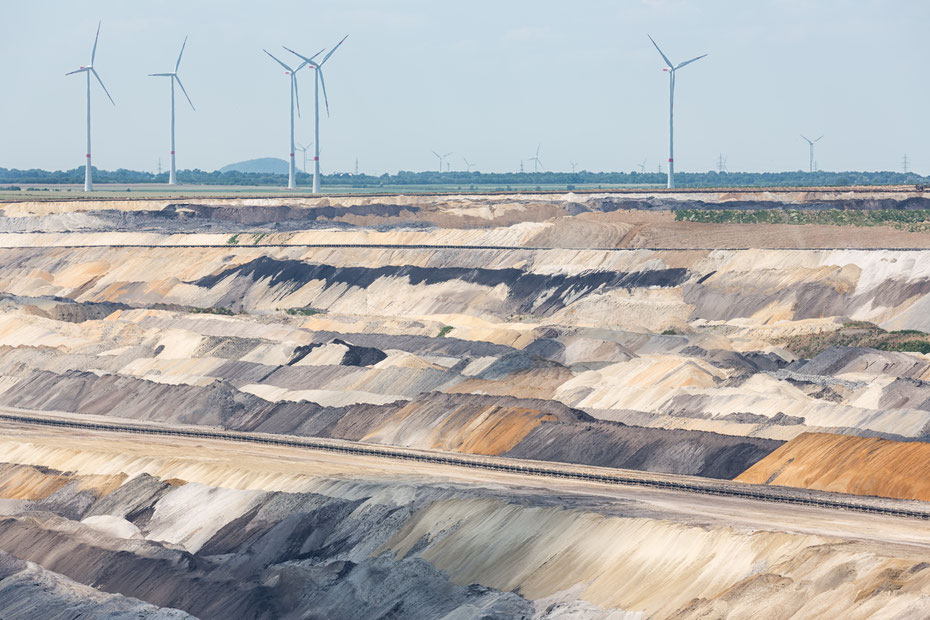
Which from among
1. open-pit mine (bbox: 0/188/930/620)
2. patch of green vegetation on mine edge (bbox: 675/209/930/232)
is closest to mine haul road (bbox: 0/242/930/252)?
open-pit mine (bbox: 0/188/930/620)

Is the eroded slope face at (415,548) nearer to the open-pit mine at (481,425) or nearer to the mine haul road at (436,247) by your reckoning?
the open-pit mine at (481,425)

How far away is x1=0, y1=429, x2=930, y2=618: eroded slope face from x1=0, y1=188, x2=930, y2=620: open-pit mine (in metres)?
0.11

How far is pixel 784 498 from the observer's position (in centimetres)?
4672

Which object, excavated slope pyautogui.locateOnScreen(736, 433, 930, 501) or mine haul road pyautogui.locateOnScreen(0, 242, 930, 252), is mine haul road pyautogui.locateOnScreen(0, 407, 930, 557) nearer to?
excavated slope pyautogui.locateOnScreen(736, 433, 930, 501)

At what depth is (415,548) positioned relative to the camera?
43.8 metres

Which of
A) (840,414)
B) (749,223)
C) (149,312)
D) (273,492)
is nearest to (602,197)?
(749,223)

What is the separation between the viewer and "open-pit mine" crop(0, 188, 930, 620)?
40.3 metres

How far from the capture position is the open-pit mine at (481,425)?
132ft

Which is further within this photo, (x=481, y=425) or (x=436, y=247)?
(x=436, y=247)

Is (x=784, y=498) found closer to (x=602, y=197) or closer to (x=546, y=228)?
(x=546, y=228)

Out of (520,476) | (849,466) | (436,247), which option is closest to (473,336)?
(436,247)

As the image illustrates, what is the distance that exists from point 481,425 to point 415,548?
56.0 ft

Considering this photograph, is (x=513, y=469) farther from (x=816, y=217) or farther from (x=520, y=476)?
(x=816, y=217)

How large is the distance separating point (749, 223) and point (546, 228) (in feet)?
61.9
